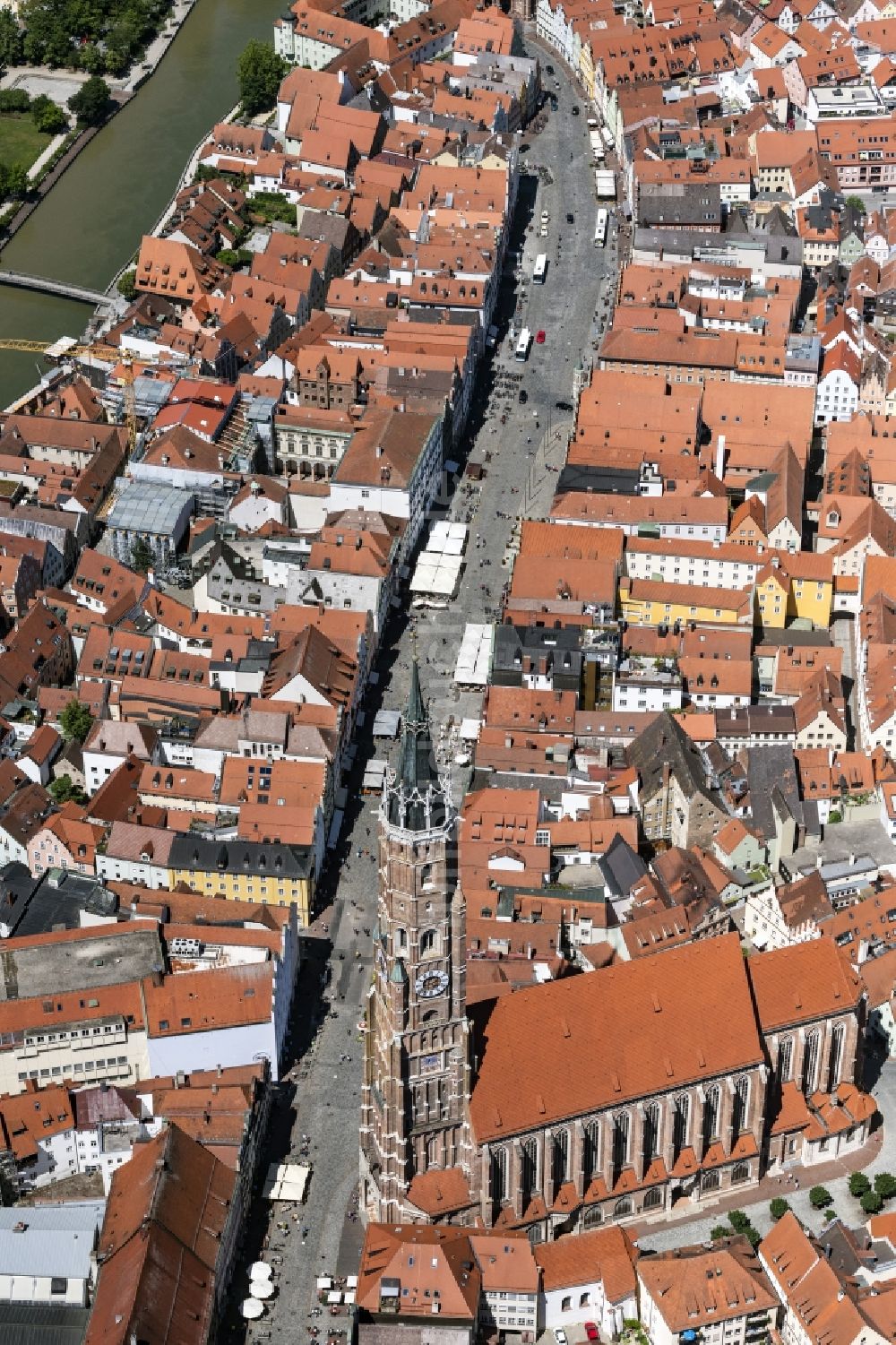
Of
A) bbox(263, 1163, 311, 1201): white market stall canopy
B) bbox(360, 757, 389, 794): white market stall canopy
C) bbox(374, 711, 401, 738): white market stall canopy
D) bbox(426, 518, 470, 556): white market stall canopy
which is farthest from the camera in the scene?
bbox(426, 518, 470, 556): white market stall canopy

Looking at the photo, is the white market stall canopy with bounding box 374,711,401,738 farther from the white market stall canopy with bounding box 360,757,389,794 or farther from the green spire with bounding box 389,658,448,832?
the green spire with bounding box 389,658,448,832

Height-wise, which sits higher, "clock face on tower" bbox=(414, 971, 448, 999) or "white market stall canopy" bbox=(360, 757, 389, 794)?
"clock face on tower" bbox=(414, 971, 448, 999)

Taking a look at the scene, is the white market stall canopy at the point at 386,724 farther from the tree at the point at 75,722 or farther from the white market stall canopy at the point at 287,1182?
the white market stall canopy at the point at 287,1182

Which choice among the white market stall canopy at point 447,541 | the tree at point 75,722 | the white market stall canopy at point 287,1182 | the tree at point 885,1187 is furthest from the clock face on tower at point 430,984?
the white market stall canopy at point 447,541

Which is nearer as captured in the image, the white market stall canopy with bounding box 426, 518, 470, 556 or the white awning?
the white awning

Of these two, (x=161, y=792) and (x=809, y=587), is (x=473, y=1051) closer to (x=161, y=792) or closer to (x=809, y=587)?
(x=161, y=792)

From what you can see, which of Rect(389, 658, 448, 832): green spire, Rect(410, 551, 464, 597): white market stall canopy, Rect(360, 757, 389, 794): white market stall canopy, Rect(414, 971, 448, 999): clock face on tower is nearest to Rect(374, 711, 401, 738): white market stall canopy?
Rect(360, 757, 389, 794): white market stall canopy

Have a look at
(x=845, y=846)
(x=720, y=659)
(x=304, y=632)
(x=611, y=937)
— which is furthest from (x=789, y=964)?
(x=304, y=632)

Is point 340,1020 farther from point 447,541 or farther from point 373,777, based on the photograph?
point 447,541

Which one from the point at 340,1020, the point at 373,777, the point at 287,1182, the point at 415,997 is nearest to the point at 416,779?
the point at 415,997
